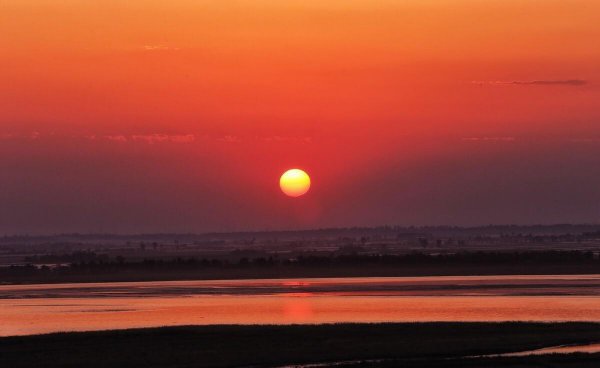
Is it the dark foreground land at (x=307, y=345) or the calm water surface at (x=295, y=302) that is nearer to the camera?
the dark foreground land at (x=307, y=345)

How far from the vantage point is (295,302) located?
58.8m

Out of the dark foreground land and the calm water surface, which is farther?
the calm water surface

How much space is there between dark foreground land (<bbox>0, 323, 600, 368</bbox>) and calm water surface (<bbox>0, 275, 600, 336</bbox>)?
14.4ft

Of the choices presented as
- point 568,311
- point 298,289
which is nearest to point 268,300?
point 298,289

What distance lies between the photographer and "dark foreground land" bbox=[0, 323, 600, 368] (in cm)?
3444

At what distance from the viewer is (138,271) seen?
10381cm

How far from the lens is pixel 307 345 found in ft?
125

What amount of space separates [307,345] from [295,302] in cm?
2070

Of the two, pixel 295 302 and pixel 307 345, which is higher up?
pixel 295 302

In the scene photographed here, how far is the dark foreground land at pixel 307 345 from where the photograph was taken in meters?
34.4

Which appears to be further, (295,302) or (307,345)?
(295,302)

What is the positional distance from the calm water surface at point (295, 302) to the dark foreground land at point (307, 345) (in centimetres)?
438

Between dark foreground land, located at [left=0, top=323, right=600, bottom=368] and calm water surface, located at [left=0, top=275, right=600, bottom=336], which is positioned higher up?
calm water surface, located at [left=0, top=275, right=600, bottom=336]

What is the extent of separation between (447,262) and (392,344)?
67.7 m
